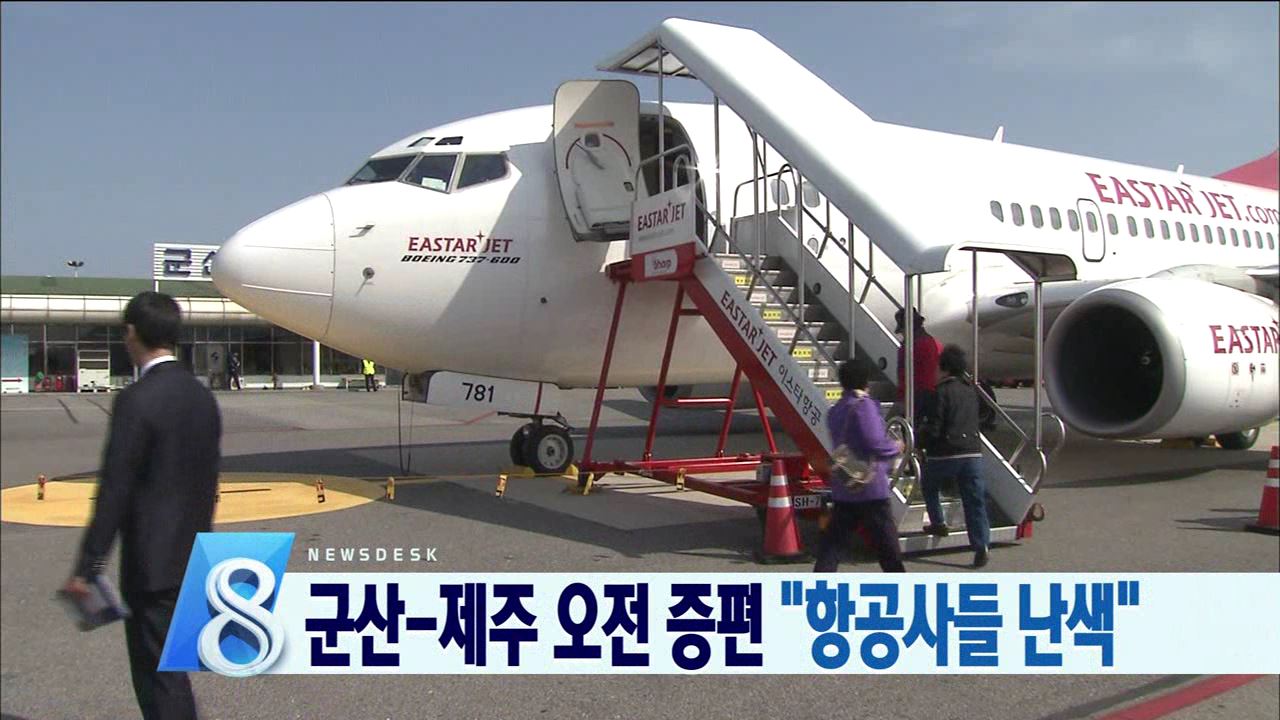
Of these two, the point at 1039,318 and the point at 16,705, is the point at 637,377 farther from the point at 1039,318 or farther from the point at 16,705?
the point at 16,705

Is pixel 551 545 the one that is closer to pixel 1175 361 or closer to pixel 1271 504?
pixel 1271 504

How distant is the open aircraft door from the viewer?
8938 mm

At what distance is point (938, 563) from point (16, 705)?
5451 millimetres

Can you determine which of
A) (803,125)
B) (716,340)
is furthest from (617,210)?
(803,125)

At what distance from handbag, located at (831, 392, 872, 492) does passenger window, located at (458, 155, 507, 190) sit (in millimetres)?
4918

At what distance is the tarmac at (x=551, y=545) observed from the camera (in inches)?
159

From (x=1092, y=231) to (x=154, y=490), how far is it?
12.6 metres

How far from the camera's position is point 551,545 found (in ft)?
22.5

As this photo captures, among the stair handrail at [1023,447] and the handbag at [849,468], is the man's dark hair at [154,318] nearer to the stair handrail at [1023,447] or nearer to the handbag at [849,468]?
the handbag at [849,468]

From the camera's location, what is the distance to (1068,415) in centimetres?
947

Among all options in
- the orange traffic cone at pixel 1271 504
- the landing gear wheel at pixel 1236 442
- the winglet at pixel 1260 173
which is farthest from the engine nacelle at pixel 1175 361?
the winglet at pixel 1260 173

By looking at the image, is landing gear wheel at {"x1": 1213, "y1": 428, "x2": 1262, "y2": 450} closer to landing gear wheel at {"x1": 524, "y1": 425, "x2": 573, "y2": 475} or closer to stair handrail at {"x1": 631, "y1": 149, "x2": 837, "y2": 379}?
stair handrail at {"x1": 631, "y1": 149, "x2": 837, "y2": 379}

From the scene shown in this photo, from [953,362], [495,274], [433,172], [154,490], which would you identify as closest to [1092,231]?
[953,362]

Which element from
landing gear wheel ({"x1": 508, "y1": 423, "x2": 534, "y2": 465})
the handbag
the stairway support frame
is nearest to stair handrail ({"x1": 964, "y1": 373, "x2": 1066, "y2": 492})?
the stairway support frame
